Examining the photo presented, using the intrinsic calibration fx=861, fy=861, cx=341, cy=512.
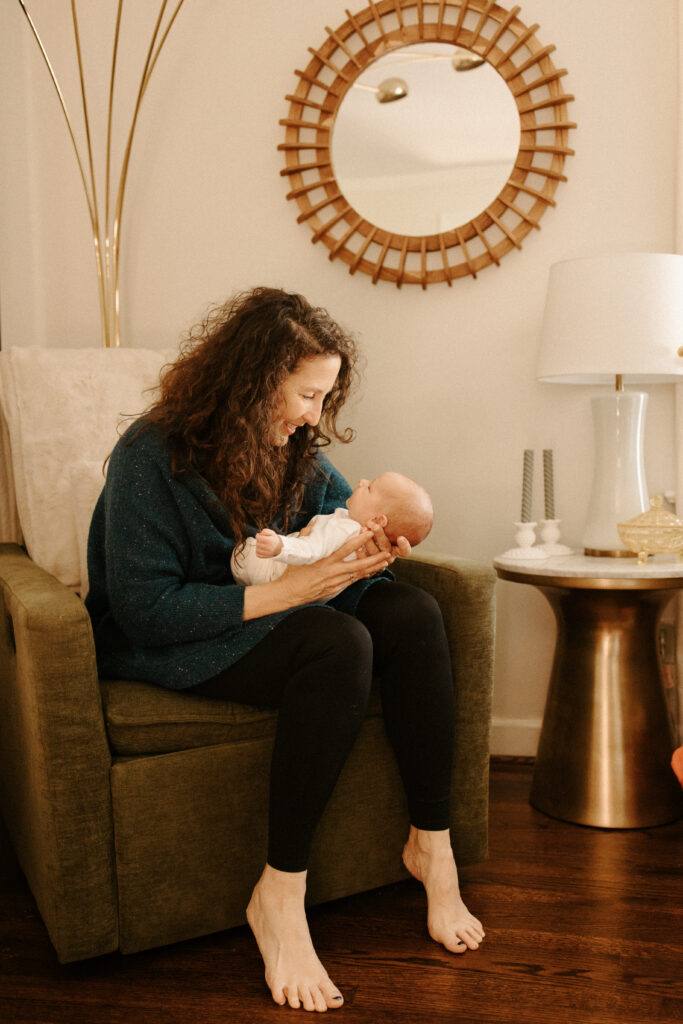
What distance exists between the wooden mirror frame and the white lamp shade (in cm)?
39

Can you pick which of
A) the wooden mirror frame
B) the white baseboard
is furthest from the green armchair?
the wooden mirror frame

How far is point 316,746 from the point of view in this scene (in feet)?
4.21

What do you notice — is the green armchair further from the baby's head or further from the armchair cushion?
the baby's head

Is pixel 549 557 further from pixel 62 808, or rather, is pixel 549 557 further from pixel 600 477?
pixel 62 808

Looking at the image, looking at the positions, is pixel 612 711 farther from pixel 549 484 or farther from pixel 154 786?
pixel 154 786

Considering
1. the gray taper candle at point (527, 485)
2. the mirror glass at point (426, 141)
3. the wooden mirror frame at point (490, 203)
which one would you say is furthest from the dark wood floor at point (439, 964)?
the mirror glass at point (426, 141)

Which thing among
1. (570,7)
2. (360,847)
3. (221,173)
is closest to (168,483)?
(360,847)

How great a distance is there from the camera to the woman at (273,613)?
50.9 inches

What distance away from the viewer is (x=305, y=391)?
1.49 m

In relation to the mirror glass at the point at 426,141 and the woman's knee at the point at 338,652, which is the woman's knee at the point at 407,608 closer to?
the woman's knee at the point at 338,652

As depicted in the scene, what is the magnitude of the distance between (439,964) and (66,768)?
0.65 m

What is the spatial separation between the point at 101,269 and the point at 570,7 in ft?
4.38

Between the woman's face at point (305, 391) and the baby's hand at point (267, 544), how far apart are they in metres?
0.27

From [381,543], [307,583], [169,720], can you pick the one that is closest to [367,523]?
[381,543]
